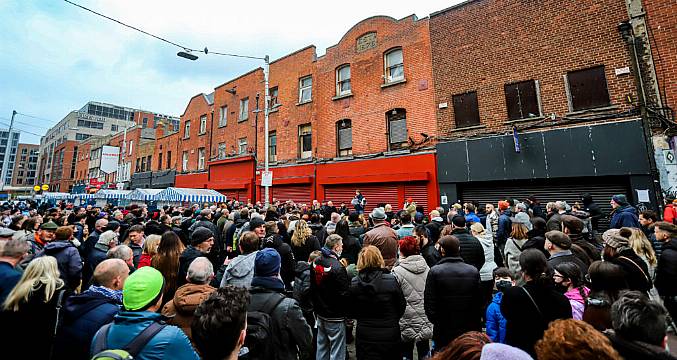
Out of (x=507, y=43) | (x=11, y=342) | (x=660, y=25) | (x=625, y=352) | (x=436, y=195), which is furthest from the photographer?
(x=436, y=195)

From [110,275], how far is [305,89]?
56.8 ft

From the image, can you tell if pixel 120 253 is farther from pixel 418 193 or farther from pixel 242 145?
pixel 242 145

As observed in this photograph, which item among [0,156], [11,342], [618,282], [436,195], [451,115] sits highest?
[0,156]

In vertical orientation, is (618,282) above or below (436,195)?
below

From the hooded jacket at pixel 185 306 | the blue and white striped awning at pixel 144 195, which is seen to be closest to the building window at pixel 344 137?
the blue and white striped awning at pixel 144 195

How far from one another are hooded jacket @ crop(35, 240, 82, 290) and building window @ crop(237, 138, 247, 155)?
1811cm

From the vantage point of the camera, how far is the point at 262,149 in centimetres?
2014

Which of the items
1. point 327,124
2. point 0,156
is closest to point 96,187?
point 327,124

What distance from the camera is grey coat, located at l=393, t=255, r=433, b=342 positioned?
3787 millimetres

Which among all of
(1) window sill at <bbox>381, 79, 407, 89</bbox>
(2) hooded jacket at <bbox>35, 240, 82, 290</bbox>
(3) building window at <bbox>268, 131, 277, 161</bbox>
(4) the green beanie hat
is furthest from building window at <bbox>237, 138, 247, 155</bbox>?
(4) the green beanie hat

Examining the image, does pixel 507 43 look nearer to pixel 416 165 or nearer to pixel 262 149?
pixel 416 165

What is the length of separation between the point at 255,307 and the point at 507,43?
13.4 m

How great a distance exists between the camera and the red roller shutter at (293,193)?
1742cm

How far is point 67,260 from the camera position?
405 centimetres
